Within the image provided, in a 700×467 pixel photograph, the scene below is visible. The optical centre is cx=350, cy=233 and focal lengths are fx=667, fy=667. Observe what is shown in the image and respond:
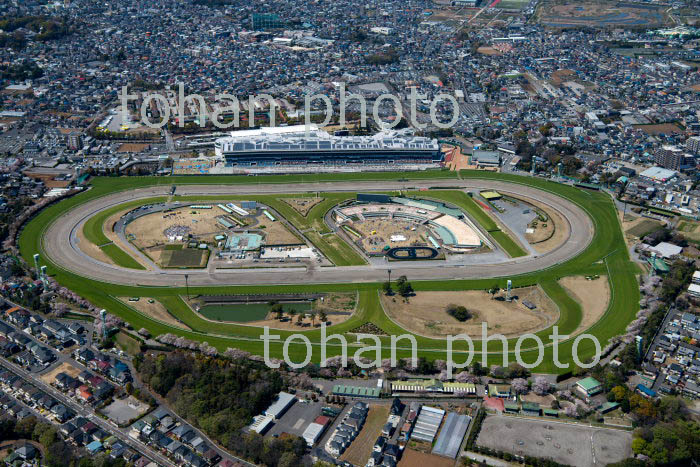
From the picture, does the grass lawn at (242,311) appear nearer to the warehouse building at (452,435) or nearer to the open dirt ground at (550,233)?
the warehouse building at (452,435)

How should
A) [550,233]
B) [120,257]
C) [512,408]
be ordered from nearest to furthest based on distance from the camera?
[512,408]
[120,257]
[550,233]

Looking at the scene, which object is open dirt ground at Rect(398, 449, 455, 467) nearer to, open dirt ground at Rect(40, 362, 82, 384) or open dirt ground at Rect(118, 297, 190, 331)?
open dirt ground at Rect(118, 297, 190, 331)

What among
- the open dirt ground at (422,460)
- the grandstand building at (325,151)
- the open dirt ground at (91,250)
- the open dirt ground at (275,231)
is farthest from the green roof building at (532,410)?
the grandstand building at (325,151)

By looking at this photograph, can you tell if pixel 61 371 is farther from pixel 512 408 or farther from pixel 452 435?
pixel 512 408

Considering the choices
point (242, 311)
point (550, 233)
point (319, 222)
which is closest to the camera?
point (242, 311)

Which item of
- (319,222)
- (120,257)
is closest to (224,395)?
(120,257)

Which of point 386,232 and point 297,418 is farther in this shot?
point 386,232
